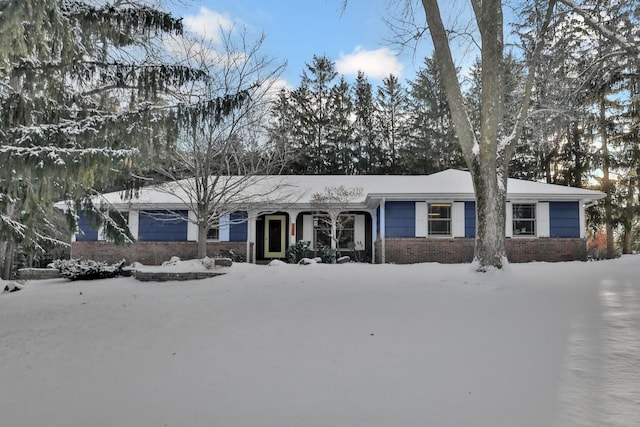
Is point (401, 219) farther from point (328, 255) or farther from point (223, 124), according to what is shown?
point (223, 124)

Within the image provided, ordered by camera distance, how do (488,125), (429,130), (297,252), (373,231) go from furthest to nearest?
(429,130), (373,231), (297,252), (488,125)

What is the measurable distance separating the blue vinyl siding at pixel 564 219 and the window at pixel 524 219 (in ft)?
1.82

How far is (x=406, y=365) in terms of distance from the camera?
3.31 meters

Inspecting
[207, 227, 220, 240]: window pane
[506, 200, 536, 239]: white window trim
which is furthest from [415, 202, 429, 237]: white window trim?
[207, 227, 220, 240]: window pane

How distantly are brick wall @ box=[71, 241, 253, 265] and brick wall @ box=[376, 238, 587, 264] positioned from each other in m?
5.95

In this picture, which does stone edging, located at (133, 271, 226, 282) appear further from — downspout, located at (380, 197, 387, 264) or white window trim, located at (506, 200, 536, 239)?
white window trim, located at (506, 200, 536, 239)

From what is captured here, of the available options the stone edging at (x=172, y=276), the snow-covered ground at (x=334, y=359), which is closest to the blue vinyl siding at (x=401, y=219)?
the stone edging at (x=172, y=276)

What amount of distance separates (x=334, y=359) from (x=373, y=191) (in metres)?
11.5

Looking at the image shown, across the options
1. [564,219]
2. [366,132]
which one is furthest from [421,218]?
[366,132]

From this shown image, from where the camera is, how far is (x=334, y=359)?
3498 mm

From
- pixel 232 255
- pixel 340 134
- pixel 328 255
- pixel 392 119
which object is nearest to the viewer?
pixel 328 255

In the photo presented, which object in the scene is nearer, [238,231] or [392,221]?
[392,221]

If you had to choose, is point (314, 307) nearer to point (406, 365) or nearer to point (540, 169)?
point (406, 365)

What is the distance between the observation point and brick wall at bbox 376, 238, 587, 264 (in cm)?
1371
